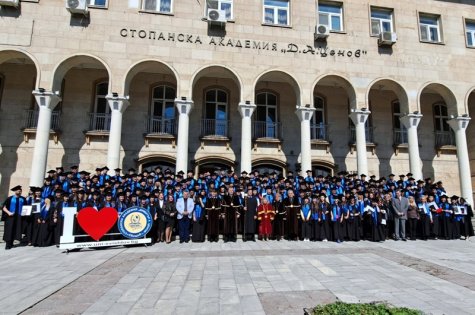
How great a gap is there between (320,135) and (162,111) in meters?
9.06

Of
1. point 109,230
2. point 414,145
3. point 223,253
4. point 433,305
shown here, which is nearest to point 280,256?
point 223,253

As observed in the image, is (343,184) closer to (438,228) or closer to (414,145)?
(438,228)

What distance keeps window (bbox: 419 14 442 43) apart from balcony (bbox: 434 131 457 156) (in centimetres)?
552

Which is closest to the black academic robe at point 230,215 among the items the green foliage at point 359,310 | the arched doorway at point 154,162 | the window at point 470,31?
the arched doorway at point 154,162

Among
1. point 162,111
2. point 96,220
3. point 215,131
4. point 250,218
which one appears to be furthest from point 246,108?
point 96,220

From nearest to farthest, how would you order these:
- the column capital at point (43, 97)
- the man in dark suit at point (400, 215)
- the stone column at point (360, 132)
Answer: the man in dark suit at point (400, 215) < the column capital at point (43, 97) < the stone column at point (360, 132)

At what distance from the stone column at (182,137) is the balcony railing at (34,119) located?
6.46 metres

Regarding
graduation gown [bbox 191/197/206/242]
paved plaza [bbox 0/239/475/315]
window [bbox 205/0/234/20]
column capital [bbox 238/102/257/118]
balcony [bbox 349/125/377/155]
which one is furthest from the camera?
balcony [bbox 349/125/377/155]

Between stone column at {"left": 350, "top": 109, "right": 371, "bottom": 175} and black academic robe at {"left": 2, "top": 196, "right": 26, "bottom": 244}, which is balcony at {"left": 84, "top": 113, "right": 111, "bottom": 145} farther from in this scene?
stone column at {"left": 350, "top": 109, "right": 371, "bottom": 175}

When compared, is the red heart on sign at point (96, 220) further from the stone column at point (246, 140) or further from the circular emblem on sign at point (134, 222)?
the stone column at point (246, 140)

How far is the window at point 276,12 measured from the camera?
→ 16.0 meters

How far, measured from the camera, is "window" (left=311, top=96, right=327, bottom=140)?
17.2 metres

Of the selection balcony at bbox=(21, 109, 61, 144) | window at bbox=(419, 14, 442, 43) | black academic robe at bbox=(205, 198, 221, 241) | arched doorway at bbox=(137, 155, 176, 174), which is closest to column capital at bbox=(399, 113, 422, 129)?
window at bbox=(419, 14, 442, 43)

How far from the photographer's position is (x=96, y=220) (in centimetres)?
881
